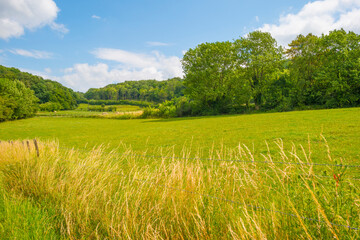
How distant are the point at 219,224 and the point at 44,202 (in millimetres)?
3498

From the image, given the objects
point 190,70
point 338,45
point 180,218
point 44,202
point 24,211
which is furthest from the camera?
point 190,70

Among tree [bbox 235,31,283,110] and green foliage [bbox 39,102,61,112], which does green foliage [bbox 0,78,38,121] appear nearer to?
green foliage [bbox 39,102,61,112]

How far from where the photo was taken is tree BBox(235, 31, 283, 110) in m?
31.8

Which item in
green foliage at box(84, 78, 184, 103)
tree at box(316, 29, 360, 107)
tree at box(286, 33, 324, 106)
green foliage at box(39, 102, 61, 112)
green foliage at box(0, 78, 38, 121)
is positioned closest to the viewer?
tree at box(316, 29, 360, 107)

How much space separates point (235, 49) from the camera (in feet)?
115

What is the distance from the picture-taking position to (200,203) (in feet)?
8.69

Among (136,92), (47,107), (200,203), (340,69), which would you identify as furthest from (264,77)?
(136,92)

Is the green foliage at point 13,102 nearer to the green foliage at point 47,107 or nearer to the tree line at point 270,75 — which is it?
the green foliage at point 47,107

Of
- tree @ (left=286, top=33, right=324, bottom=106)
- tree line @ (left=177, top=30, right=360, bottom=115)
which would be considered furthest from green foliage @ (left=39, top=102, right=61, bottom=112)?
tree @ (left=286, top=33, right=324, bottom=106)

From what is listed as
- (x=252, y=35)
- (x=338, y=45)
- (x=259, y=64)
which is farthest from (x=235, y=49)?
(x=338, y=45)

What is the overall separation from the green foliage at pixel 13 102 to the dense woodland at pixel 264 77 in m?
0.17

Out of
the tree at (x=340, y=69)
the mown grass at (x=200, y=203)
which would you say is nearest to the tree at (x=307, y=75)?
the tree at (x=340, y=69)

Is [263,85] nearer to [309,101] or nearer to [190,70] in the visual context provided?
[309,101]

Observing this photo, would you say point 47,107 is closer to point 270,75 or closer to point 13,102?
point 13,102
